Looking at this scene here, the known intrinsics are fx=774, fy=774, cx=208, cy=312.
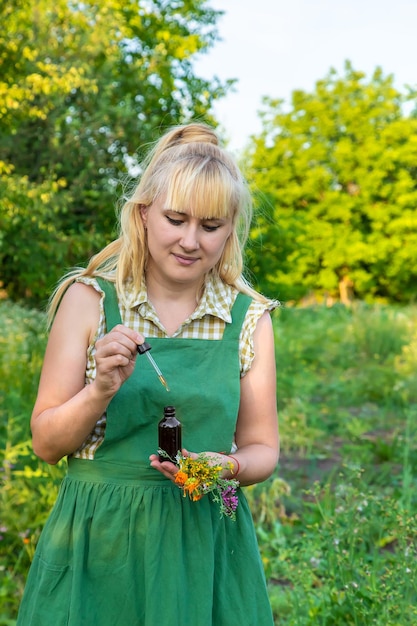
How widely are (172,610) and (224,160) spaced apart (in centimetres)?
111

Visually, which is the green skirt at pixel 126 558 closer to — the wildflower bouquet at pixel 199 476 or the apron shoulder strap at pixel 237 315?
the wildflower bouquet at pixel 199 476

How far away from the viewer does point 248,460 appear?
192 cm

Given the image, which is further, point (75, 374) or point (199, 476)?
point (75, 374)

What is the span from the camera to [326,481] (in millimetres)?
5004

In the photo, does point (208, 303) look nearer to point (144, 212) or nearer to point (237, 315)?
point (237, 315)

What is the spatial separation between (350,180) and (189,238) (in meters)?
32.6

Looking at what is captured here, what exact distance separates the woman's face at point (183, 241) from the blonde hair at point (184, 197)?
0.03 metres

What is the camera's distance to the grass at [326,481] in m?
2.82

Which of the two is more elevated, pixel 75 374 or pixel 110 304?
pixel 110 304

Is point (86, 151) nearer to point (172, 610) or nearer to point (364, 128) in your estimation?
point (172, 610)

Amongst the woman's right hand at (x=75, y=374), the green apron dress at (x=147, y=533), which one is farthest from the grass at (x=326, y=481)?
the woman's right hand at (x=75, y=374)

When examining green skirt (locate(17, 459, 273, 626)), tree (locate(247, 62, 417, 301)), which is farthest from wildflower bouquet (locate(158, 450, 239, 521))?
tree (locate(247, 62, 417, 301))

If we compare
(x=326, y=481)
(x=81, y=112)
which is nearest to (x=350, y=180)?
(x=81, y=112)

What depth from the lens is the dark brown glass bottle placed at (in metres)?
1.71
